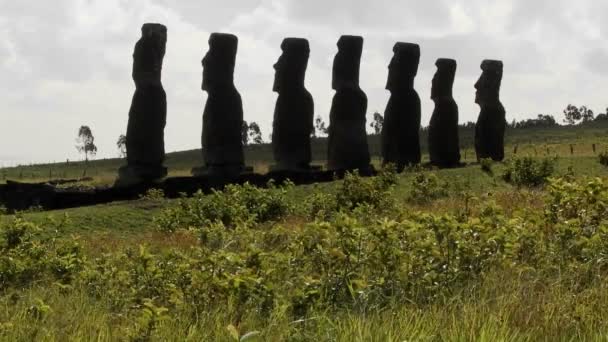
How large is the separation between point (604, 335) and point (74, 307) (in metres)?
3.79

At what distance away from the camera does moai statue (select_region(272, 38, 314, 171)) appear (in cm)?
2420

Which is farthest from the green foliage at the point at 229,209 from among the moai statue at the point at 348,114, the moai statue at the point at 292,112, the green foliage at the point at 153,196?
the moai statue at the point at 348,114

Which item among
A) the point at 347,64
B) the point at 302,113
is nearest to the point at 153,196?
the point at 302,113

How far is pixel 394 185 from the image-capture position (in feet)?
62.6

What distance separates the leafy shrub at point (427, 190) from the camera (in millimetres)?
Result: 17541

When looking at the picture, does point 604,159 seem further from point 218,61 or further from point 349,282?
point 349,282

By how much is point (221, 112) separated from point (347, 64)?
502cm

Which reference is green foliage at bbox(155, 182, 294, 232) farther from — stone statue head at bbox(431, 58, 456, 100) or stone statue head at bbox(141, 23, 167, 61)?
stone statue head at bbox(431, 58, 456, 100)

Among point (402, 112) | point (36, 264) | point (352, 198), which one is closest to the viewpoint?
point (36, 264)

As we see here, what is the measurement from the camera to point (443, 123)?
2888 centimetres

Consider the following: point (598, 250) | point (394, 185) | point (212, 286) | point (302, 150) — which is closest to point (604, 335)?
point (598, 250)

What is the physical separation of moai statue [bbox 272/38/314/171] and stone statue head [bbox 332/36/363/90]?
141cm

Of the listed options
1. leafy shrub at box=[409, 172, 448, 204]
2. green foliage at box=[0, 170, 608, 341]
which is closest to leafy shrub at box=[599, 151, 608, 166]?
leafy shrub at box=[409, 172, 448, 204]

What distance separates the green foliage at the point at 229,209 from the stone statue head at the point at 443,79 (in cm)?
1398
